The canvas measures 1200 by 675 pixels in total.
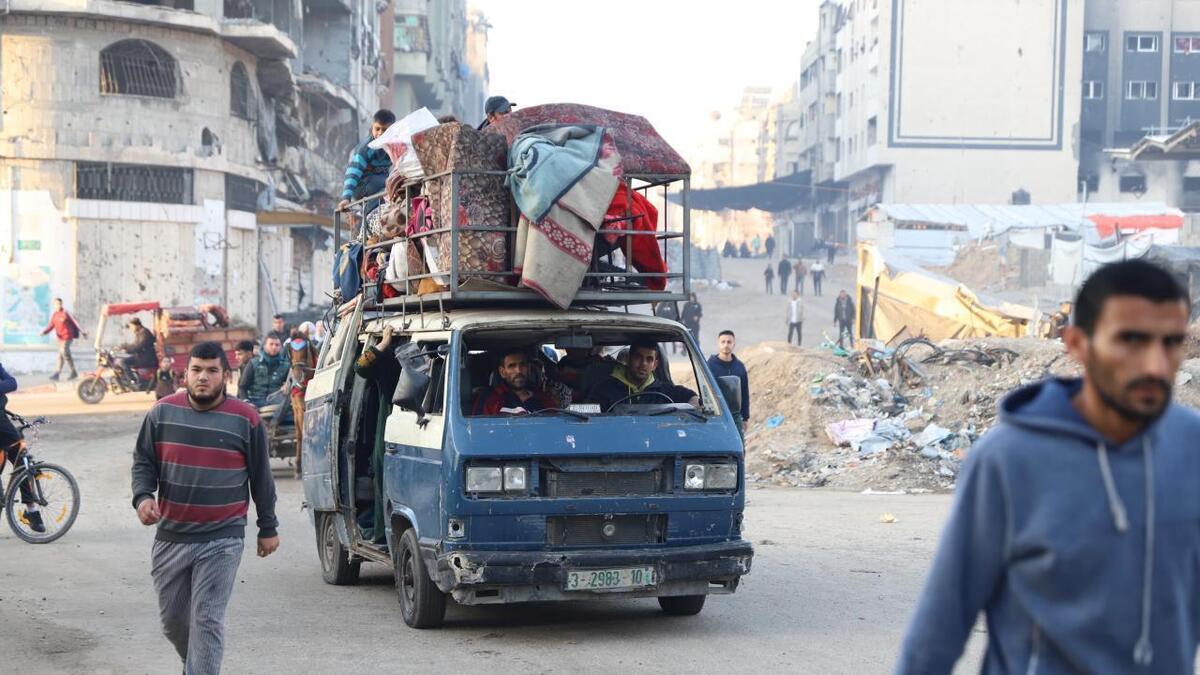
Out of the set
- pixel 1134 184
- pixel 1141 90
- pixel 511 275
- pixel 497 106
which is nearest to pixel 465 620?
pixel 511 275

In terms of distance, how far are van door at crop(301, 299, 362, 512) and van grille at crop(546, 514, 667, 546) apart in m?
2.40

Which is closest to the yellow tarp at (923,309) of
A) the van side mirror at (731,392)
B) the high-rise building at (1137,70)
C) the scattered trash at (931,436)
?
the scattered trash at (931,436)

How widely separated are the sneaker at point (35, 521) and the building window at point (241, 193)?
27.9 meters

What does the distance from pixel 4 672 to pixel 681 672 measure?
3418 millimetres

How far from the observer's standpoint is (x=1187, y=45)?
284 ft

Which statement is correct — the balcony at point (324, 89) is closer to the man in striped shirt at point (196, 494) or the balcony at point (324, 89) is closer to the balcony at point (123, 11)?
the balcony at point (123, 11)

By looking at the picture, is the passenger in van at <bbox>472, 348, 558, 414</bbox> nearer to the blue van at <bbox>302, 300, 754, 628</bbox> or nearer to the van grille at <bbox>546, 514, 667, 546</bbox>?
the blue van at <bbox>302, 300, 754, 628</bbox>

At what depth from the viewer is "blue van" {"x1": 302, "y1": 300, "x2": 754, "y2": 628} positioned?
328 inches

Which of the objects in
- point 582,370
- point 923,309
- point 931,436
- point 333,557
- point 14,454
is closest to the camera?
point 582,370

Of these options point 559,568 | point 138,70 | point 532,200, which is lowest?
point 559,568

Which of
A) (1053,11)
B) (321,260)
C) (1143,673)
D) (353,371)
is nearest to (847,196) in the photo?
(1053,11)

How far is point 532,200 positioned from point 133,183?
102 feet

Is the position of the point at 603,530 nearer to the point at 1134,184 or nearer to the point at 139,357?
the point at 139,357

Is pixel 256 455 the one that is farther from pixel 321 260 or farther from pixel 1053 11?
pixel 1053 11
